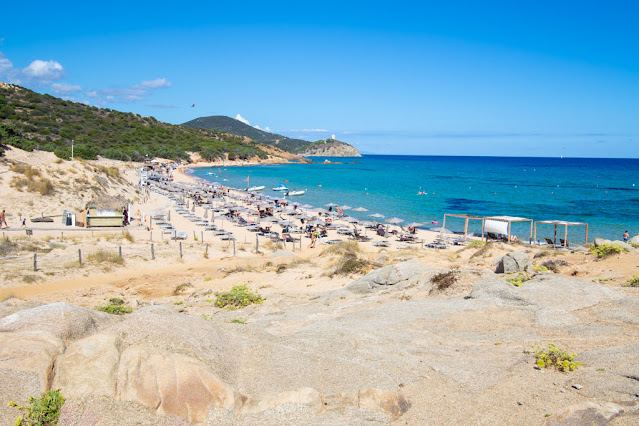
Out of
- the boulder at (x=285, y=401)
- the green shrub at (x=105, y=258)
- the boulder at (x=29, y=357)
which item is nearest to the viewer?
the boulder at (x=29, y=357)

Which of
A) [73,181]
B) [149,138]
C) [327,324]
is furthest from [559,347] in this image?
[149,138]

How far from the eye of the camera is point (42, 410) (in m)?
4.54

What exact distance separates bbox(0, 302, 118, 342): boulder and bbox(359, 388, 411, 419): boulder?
4.09 meters

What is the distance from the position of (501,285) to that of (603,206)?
45.5 meters

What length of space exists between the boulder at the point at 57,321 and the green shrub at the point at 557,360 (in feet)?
22.6

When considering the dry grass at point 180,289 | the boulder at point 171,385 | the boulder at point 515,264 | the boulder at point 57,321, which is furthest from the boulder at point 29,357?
the boulder at point 515,264

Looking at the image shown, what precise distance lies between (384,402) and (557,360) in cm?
295

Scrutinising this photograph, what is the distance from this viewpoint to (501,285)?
410 inches

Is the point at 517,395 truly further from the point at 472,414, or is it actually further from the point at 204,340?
the point at 204,340

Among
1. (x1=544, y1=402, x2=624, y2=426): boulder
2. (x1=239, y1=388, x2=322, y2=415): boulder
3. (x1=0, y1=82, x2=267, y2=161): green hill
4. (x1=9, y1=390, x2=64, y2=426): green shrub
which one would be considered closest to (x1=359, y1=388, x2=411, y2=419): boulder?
(x1=239, y1=388, x2=322, y2=415): boulder

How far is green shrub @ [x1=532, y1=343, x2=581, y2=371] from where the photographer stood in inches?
254

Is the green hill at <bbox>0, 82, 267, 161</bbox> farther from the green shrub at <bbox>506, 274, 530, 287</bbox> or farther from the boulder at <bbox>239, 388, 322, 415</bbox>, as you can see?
the boulder at <bbox>239, 388, 322, 415</bbox>

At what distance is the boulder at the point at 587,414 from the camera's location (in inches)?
192

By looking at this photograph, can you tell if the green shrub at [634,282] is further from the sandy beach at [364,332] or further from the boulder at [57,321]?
the boulder at [57,321]
